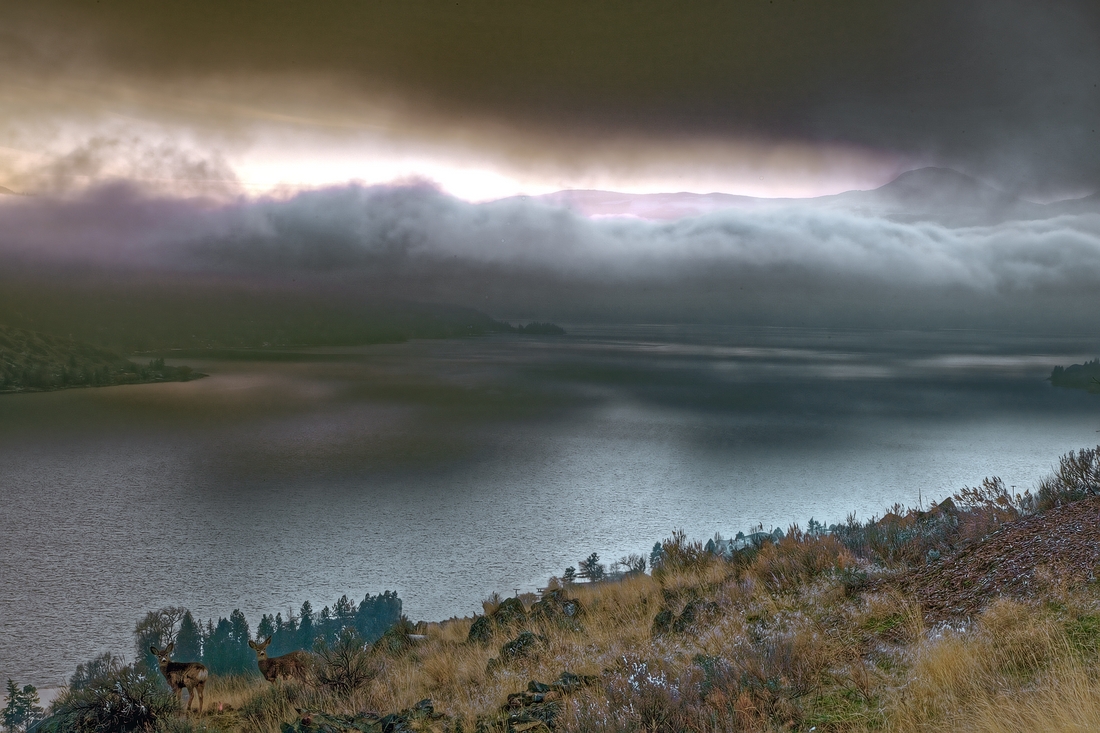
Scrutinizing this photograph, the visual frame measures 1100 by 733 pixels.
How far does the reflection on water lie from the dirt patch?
28.4 metres

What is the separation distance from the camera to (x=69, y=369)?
175 m

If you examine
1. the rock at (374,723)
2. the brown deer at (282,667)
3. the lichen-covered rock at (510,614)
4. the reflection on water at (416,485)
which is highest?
the rock at (374,723)

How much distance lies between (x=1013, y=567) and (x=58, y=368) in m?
223

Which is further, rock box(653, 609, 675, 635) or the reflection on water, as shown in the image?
the reflection on water

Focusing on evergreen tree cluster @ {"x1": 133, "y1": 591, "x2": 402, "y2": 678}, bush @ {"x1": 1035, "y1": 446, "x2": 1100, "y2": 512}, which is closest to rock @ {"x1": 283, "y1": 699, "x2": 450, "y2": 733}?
bush @ {"x1": 1035, "y1": 446, "x2": 1100, "y2": 512}

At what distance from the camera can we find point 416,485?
59.7 meters

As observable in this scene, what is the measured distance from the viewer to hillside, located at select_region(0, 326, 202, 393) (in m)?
166

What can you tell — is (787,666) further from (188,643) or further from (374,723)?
(188,643)

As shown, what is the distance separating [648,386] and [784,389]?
33643mm

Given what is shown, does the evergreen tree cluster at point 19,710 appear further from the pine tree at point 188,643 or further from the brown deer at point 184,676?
the brown deer at point 184,676

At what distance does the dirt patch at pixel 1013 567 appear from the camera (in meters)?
5.05

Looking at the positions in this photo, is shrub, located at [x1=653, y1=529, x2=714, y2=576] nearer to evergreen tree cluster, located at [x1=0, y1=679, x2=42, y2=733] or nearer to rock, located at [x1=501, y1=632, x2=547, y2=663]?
rock, located at [x1=501, y1=632, x2=547, y2=663]

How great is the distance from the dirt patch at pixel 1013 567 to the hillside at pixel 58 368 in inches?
8256

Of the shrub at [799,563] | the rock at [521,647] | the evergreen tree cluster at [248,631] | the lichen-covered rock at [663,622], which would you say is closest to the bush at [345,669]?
the rock at [521,647]
